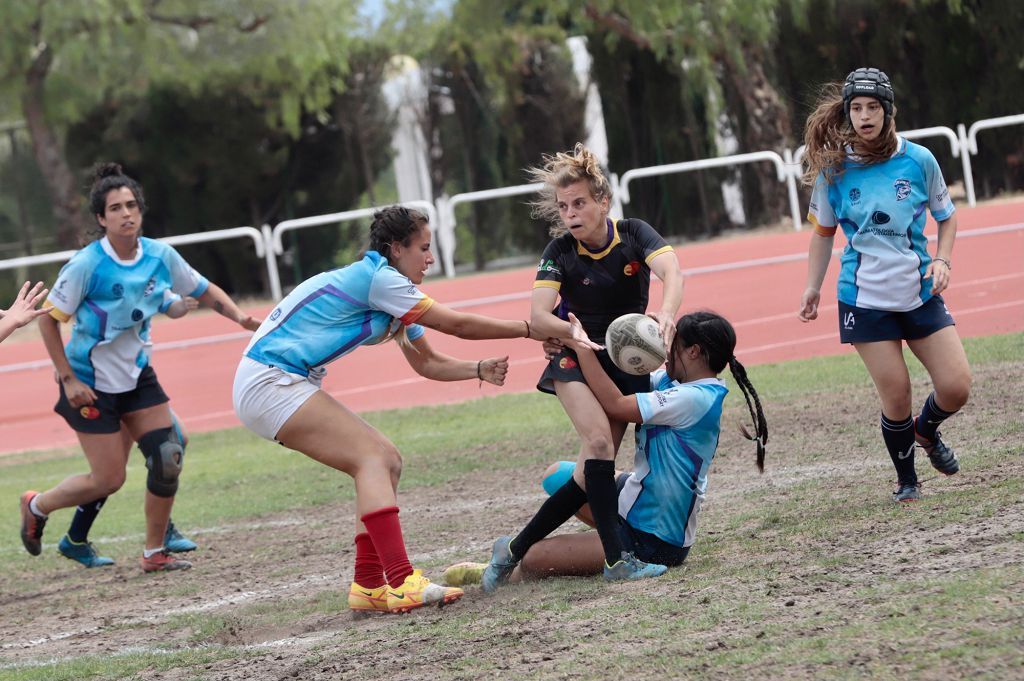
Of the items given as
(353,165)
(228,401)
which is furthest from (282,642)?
(353,165)

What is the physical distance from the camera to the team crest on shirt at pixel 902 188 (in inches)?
232

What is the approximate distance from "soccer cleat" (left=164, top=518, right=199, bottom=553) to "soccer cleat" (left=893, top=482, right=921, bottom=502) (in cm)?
394

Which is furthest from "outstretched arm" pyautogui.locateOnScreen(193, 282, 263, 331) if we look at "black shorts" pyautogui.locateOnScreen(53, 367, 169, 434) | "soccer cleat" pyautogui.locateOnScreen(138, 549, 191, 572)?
"soccer cleat" pyautogui.locateOnScreen(138, 549, 191, 572)

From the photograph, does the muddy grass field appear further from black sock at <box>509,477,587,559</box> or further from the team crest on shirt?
the team crest on shirt

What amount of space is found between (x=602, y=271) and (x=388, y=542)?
145 cm

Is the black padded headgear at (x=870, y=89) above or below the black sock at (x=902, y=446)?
above

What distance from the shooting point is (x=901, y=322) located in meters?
5.95

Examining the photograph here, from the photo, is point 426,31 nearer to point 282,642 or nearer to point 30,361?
point 30,361

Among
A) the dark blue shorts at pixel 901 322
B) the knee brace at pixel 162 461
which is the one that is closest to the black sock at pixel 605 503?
the dark blue shorts at pixel 901 322

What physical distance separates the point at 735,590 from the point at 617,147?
2001 cm

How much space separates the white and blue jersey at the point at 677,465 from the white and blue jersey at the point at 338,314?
3.49 ft

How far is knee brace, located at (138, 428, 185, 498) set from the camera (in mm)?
7148

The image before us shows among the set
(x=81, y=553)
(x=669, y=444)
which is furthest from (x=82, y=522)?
(x=669, y=444)

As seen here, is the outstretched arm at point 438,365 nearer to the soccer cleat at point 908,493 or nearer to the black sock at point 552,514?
the black sock at point 552,514
